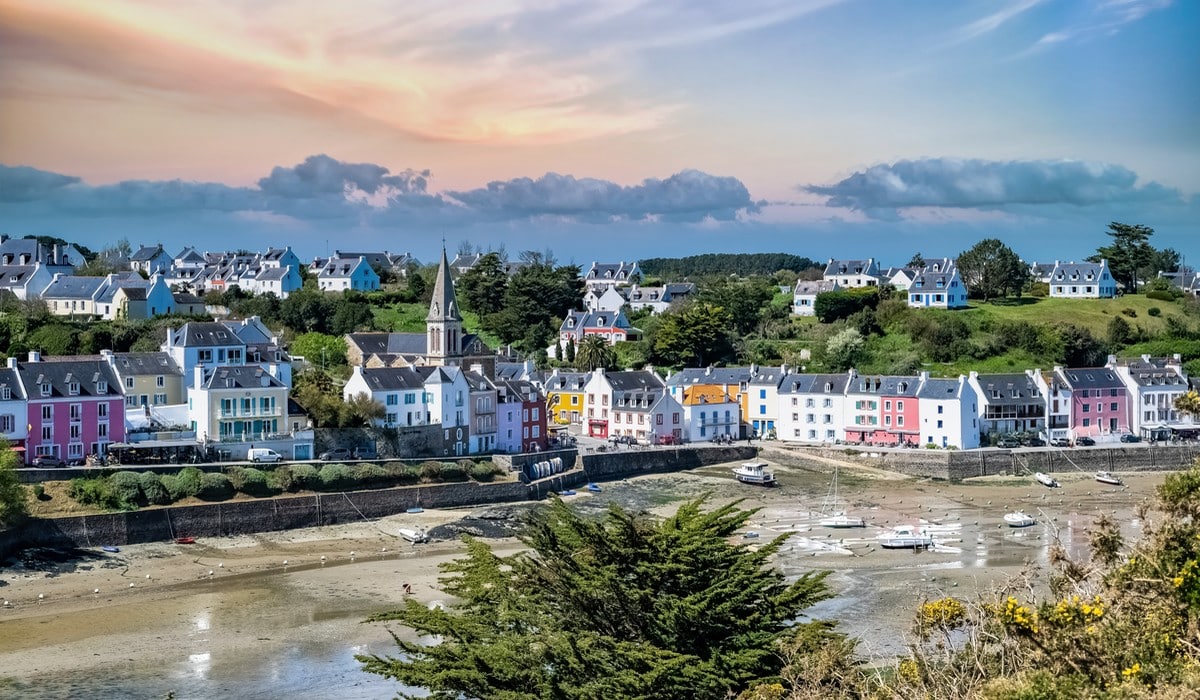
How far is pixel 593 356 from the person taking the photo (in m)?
69.9

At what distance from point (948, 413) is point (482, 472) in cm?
2307

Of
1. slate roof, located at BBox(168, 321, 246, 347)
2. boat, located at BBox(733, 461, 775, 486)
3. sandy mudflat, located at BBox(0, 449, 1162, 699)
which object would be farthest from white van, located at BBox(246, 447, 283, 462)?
boat, located at BBox(733, 461, 775, 486)

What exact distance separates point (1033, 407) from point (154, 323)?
44658mm

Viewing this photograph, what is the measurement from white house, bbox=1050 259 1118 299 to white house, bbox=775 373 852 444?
1342 inches

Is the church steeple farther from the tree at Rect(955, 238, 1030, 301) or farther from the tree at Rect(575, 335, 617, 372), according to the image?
the tree at Rect(955, 238, 1030, 301)

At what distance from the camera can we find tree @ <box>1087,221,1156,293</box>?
303 ft

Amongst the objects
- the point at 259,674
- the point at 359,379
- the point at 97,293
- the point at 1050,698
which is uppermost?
the point at 97,293

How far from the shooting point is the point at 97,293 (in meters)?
67.7

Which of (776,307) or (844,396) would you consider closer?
(844,396)

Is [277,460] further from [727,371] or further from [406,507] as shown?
[727,371]

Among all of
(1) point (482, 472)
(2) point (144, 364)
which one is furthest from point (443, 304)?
(2) point (144, 364)

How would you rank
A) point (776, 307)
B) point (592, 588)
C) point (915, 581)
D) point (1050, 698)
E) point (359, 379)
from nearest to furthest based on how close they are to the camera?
point (1050, 698)
point (592, 588)
point (915, 581)
point (359, 379)
point (776, 307)

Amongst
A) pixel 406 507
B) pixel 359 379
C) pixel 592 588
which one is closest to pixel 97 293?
pixel 359 379

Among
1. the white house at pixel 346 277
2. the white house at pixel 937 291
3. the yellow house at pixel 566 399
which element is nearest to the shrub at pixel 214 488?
the yellow house at pixel 566 399
